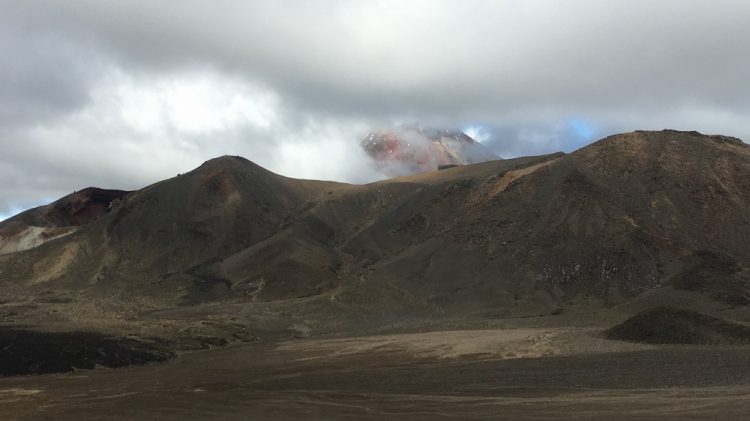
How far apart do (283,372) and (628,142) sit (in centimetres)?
5578

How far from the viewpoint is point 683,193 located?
63938mm

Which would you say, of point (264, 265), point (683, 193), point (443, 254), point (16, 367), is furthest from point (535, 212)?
point (16, 367)

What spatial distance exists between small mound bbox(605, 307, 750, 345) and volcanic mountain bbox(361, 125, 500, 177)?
13168 centimetres

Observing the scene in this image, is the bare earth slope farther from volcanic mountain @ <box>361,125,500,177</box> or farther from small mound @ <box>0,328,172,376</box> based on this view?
volcanic mountain @ <box>361,125,500,177</box>

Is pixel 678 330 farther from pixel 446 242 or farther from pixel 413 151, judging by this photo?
pixel 413 151

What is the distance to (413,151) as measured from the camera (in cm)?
17900

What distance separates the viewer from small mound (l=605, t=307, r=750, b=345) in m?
32.2

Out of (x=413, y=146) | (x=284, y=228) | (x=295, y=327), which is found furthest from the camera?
(x=413, y=146)

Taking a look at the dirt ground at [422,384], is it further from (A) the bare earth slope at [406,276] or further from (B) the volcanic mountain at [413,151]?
(B) the volcanic mountain at [413,151]

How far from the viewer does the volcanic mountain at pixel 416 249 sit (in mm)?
52781

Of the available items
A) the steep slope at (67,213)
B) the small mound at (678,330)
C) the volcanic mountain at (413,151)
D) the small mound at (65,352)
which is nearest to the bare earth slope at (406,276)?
the small mound at (65,352)

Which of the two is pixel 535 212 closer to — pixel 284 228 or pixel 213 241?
pixel 284 228

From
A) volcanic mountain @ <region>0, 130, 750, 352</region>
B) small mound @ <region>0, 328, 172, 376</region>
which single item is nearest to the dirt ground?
small mound @ <region>0, 328, 172, 376</region>

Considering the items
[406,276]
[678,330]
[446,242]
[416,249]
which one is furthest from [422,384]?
[416,249]
